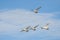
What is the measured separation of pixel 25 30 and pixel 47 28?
795 centimetres

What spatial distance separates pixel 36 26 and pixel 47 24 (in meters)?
4.20

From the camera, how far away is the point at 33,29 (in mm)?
90875

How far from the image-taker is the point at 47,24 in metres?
89.4

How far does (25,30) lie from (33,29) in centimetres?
296

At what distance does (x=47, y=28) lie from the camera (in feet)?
293

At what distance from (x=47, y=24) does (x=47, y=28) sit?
4.49 feet

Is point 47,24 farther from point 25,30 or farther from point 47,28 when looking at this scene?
point 25,30

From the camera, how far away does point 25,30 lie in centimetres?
9175

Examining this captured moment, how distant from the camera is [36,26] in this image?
91.2m

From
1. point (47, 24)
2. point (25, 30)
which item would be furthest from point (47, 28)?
point (25, 30)

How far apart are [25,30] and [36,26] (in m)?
4.13
